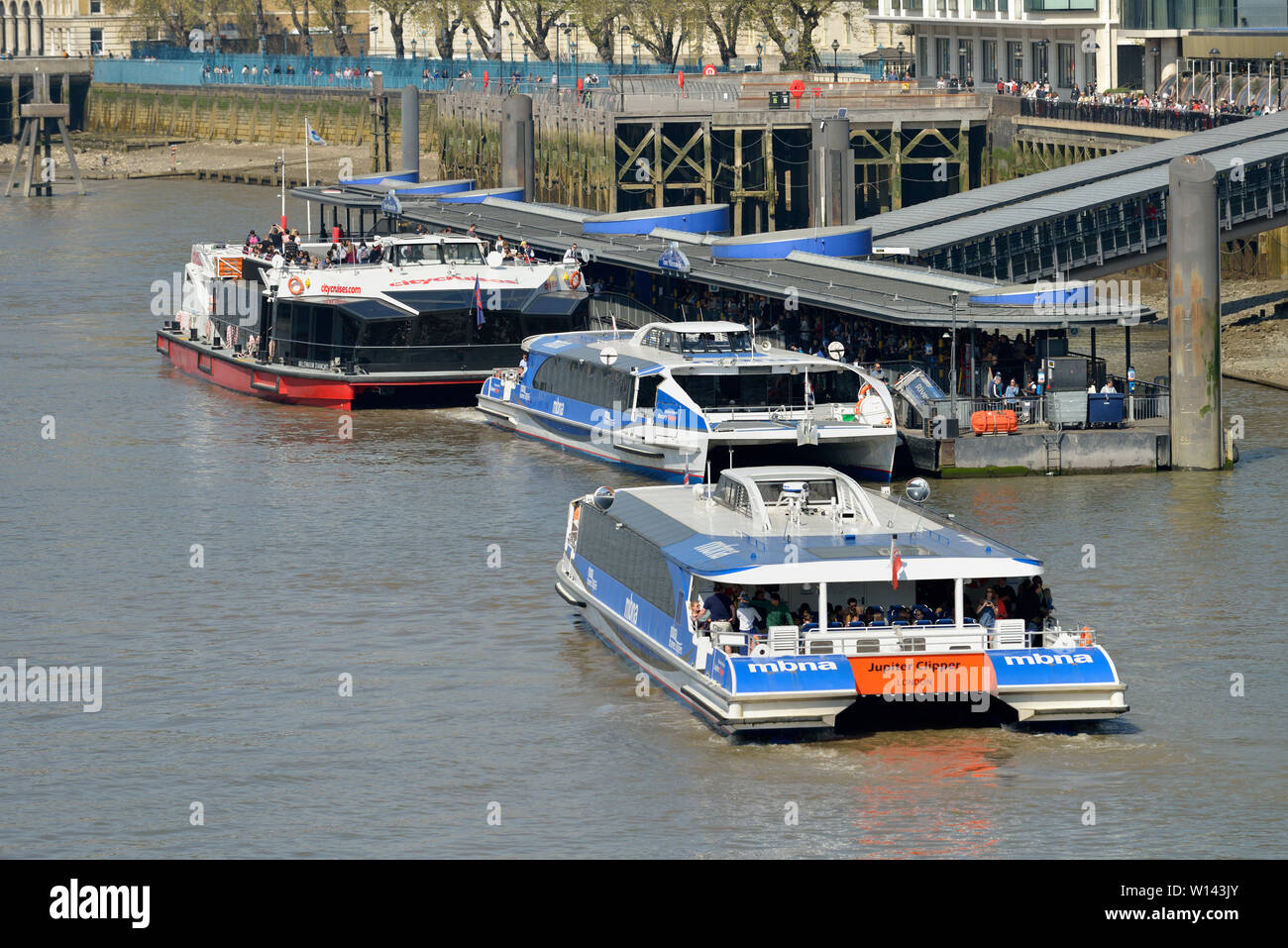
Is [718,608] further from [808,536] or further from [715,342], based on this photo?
[715,342]

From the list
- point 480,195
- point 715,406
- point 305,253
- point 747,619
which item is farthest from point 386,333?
point 747,619

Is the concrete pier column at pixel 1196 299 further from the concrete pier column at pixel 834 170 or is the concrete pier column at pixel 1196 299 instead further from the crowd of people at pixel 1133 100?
the crowd of people at pixel 1133 100

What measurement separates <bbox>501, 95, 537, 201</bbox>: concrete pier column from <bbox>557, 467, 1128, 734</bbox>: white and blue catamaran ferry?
5898 centimetres

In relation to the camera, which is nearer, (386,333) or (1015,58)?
(386,333)

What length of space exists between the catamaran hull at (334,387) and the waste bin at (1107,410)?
58.5ft

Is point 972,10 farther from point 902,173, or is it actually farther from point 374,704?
point 374,704

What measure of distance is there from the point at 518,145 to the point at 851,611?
2492 inches

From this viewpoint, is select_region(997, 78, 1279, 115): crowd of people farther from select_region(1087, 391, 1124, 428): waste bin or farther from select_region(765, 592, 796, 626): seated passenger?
select_region(765, 592, 796, 626): seated passenger

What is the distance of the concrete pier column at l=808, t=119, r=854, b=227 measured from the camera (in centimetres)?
7912

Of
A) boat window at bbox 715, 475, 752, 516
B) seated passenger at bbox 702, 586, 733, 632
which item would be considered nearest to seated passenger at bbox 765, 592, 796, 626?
seated passenger at bbox 702, 586, 733, 632

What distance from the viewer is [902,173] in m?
102

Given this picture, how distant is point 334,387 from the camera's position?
6094 cm

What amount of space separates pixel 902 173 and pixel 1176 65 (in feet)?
41.2
